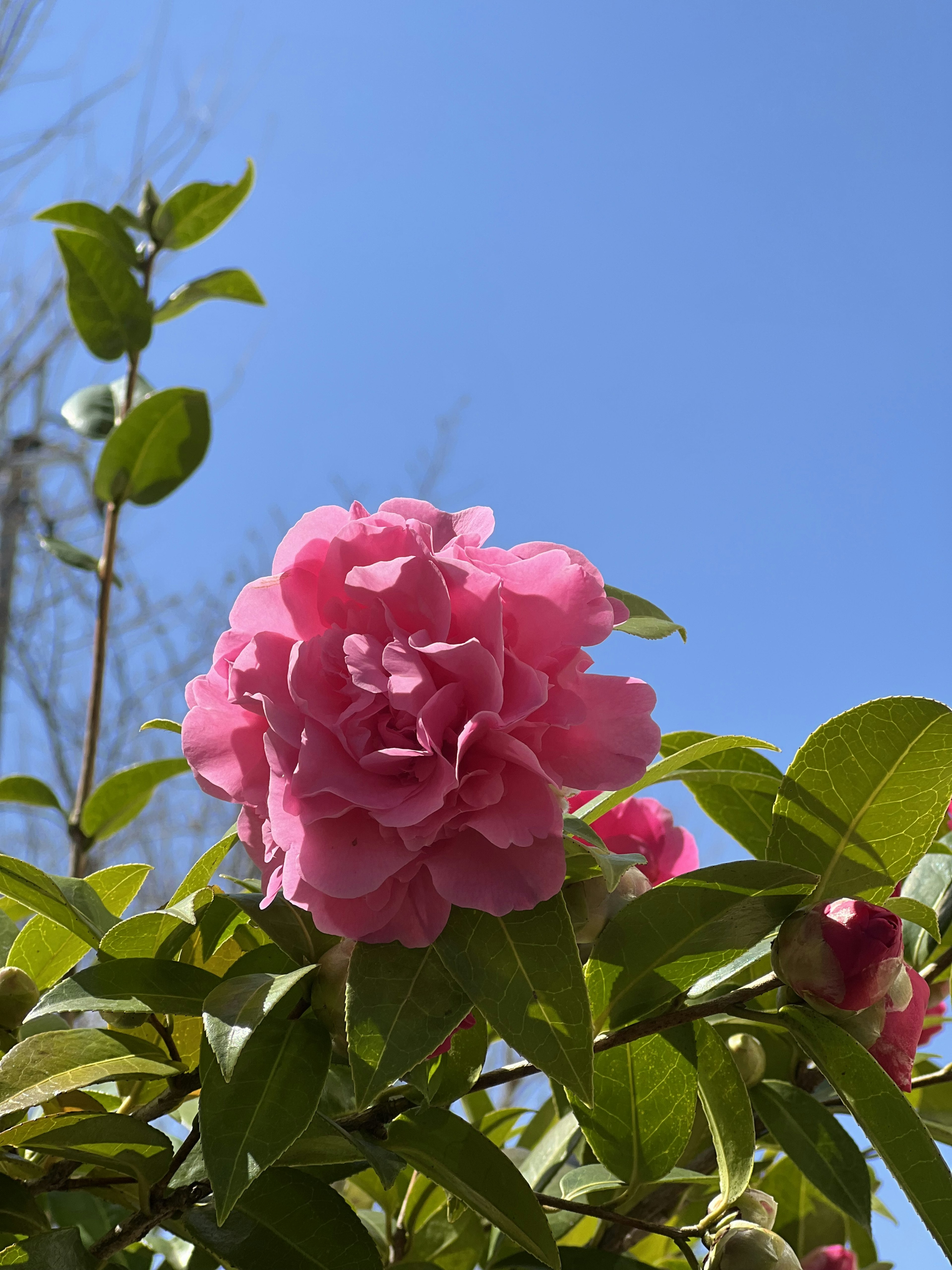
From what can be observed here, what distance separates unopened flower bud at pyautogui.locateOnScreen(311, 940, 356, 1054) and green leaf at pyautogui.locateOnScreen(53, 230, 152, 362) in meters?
0.88

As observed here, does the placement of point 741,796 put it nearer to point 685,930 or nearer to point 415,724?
point 685,930

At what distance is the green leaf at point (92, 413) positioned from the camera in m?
1.24

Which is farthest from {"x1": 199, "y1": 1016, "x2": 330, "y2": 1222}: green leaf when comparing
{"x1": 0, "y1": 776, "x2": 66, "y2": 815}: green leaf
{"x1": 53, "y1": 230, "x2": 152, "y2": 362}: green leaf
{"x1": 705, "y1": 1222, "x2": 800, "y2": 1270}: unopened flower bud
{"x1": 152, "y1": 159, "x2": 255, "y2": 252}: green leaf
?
{"x1": 152, "y1": 159, "x2": 255, "y2": 252}: green leaf

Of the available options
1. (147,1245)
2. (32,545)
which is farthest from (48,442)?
(147,1245)

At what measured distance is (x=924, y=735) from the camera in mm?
498

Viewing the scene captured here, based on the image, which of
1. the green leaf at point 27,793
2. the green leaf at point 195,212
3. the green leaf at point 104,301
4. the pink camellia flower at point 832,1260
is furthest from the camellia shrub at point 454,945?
the green leaf at point 195,212

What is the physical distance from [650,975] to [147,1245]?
1.72 feet

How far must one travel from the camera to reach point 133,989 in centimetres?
51

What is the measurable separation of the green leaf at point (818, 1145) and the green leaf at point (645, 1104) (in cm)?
9

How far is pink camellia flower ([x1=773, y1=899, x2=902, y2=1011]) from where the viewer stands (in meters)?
0.46

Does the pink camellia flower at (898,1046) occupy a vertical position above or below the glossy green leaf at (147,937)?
below

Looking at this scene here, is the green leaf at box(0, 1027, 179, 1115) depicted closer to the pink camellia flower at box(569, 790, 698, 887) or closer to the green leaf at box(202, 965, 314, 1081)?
the green leaf at box(202, 965, 314, 1081)

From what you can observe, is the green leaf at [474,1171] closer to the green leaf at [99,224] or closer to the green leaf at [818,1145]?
the green leaf at [818,1145]

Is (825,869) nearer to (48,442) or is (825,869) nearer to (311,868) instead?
(311,868)
